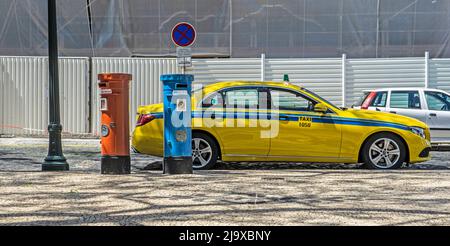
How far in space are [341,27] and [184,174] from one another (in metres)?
12.0

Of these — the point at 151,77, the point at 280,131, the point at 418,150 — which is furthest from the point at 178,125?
the point at 151,77

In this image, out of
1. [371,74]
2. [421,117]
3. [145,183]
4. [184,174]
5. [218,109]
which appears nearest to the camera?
[145,183]

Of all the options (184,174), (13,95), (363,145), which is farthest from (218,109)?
(13,95)

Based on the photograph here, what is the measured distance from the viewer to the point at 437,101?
55.9 ft

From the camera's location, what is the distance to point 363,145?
12.5m

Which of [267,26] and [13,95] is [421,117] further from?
[13,95]

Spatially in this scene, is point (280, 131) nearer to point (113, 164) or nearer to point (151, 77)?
point (113, 164)

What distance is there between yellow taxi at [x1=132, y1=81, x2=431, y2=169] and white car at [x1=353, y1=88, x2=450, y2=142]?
14.0ft

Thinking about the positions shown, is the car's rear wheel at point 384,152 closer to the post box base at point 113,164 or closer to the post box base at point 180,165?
the post box base at point 180,165

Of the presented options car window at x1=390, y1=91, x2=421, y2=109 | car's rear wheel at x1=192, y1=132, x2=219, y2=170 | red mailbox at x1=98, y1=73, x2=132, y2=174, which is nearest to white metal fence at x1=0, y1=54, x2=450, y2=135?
car window at x1=390, y1=91, x2=421, y2=109

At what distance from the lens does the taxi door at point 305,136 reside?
12.3m

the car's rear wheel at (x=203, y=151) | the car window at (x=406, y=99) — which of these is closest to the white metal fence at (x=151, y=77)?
the car window at (x=406, y=99)

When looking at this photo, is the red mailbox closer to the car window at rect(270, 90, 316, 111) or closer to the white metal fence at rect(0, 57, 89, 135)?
the car window at rect(270, 90, 316, 111)

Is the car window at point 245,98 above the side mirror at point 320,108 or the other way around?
above
